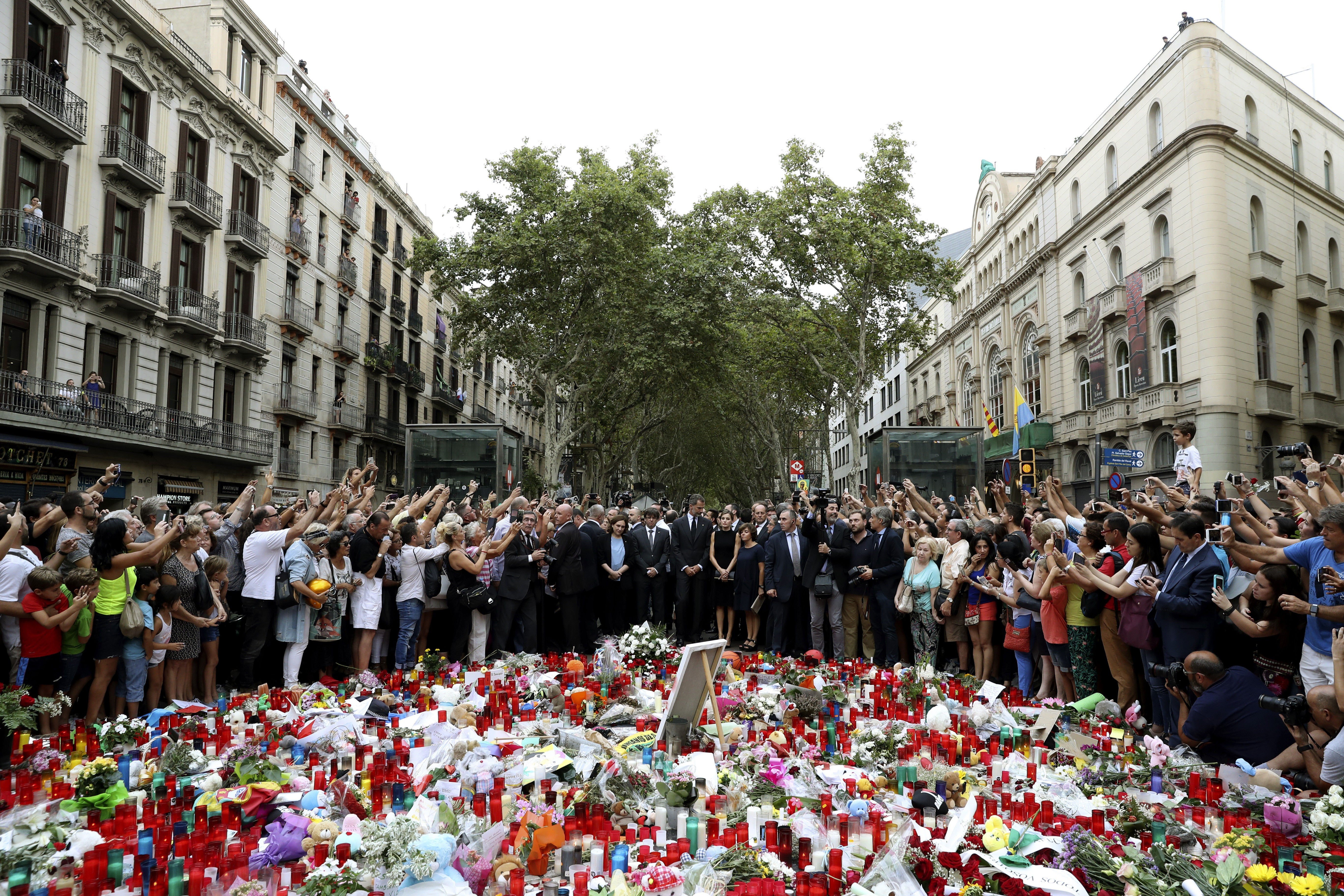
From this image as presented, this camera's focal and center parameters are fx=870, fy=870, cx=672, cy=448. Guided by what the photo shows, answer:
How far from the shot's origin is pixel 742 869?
14.5 ft

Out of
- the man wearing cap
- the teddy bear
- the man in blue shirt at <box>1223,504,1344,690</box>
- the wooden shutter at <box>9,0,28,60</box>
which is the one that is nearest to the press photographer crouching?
the man in blue shirt at <box>1223,504,1344,690</box>

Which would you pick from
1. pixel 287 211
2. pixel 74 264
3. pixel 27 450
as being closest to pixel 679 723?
pixel 27 450

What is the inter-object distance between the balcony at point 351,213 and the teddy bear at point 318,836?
3706 centimetres

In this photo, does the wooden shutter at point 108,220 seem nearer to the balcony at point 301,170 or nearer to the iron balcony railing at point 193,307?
the iron balcony railing at point 193,307

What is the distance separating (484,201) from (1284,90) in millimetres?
28651

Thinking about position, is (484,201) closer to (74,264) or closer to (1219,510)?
(74,264)

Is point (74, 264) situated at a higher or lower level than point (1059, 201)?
lower

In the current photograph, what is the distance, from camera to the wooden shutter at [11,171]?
20.0 m

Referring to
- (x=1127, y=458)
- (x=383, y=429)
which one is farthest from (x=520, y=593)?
(x=383, y=429)

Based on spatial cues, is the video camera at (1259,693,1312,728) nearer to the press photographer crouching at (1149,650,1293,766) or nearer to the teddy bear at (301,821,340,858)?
the press photographer crouching at (1149,650,1293,766)

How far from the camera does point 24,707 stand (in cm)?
633

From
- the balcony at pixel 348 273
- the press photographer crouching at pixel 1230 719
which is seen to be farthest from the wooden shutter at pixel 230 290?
the press photographer crouching at pixel 1230 719

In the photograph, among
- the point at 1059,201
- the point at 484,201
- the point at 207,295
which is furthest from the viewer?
the point at 1059,201

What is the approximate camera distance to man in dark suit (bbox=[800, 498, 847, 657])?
38.3ft
